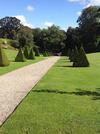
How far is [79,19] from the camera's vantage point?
111812 millimetres

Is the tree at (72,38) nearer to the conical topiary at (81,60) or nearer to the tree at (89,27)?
the tree at (89,27)

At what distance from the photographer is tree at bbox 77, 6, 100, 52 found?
315ft

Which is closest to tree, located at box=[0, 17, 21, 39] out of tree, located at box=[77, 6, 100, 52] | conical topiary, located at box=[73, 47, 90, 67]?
tree, located at box=[77, 6, 100, 52]

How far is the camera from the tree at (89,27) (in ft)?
315

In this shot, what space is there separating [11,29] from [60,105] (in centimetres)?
12661

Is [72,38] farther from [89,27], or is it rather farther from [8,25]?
[8,25]

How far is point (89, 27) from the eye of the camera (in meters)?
100

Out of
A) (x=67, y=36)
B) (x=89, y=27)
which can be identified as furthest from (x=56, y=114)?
(x=67, y=36)

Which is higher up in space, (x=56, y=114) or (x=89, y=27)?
(x=89, y=27)

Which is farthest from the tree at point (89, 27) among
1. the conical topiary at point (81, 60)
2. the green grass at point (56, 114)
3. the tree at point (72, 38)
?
the green grass at point (56, 114)

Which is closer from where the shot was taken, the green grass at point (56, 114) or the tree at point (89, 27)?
the green grass at point (56, 114)

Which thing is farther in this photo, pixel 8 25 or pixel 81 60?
pixel 8 25

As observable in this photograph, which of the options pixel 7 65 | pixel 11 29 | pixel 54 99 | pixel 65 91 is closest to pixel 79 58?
pixel 7 65

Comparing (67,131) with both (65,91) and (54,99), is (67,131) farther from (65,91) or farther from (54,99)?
(65,91)
